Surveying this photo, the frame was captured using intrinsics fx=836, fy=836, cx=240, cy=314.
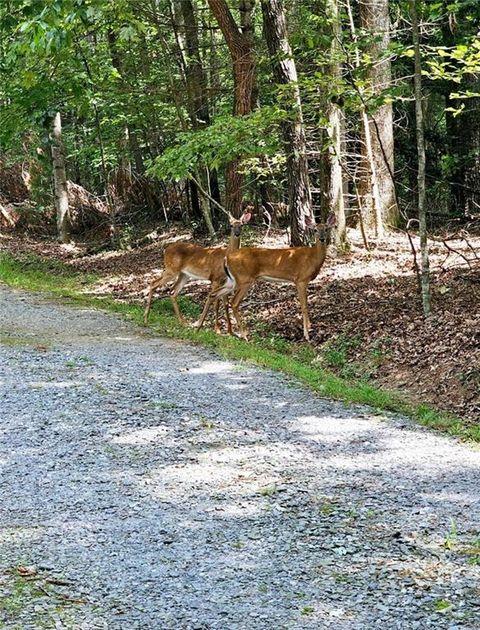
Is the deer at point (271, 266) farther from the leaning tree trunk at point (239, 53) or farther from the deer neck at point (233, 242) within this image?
the leaning tree trunk at point (239, 53)

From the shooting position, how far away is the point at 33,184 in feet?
93.8

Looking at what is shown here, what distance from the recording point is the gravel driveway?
400 cm

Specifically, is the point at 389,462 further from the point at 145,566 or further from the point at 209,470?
the point at 145,566

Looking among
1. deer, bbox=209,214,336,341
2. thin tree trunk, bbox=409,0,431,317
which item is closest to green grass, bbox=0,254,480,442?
deer, bbox=209,214,336,341

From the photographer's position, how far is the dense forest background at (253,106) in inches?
408

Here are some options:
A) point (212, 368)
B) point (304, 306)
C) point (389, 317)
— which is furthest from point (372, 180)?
point (212, 368)

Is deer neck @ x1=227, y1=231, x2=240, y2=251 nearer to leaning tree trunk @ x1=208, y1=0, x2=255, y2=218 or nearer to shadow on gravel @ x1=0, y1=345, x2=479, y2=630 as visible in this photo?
leaning tree trunk @ x1=208, y1=0, x2=255, y2=218

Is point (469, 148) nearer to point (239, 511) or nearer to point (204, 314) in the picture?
point (204, 314)

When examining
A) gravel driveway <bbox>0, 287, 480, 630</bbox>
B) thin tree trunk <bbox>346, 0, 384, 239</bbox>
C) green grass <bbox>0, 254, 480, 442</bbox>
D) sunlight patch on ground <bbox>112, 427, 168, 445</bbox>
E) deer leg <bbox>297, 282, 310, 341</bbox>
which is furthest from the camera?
thin tree trunk <bbox>346, 0, 384, 239</bbox>

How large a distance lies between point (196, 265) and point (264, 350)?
8.02 feet

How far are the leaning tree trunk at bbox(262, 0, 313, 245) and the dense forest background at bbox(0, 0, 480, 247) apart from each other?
0.02m

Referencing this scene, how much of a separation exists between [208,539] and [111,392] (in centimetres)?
358

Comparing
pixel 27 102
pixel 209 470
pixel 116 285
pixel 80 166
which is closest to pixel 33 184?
pixel 80 166

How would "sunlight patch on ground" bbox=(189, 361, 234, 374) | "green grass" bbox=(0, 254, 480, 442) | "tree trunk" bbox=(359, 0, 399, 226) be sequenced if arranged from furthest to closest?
1. "tree trunk" bbox=(359, 0, 399, 226)
2. "sunlight patch on ground" bbox=(189, 361, 234, 374)
3. "green grass" bbox=(0, 254, 480, 442)
